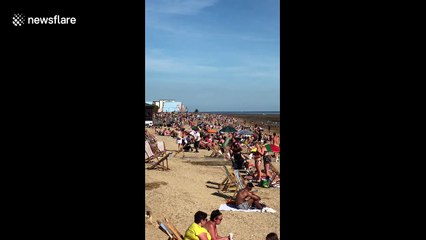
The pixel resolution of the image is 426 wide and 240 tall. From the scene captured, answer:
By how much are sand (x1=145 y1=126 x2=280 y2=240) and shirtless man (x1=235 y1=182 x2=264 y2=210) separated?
270mm

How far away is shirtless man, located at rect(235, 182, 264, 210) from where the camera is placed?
722 centimetres

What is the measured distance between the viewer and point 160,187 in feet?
29.7

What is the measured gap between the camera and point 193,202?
25.5ft

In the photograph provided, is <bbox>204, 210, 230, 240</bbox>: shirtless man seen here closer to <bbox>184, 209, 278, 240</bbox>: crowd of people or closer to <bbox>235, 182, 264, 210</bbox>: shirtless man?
<bbox>184, 209, 278, 240</bbox>: crowd of people
